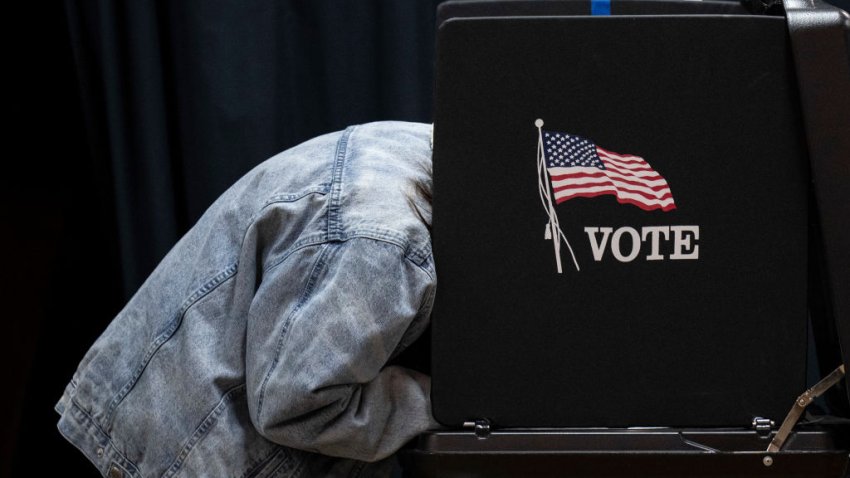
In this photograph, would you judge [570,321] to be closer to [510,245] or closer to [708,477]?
[510,245]

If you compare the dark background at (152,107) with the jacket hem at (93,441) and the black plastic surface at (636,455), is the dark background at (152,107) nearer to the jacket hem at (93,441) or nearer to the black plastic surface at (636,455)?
the jacket hem at (93,441)

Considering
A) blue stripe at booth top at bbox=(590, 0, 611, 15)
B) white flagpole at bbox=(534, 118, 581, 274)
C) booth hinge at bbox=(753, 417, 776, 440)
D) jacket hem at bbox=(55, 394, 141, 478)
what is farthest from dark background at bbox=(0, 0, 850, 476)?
booth hinge at bbox=(753, 417, 776, 440)

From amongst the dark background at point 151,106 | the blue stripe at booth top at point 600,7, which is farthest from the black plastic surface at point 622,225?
the dark background at point 151,106

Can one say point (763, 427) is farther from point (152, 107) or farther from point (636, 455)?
point (152, 107)

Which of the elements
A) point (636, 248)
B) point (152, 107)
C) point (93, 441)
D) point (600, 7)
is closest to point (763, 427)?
point (636, 248)

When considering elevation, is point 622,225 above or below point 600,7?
below

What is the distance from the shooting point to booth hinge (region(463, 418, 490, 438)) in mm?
915

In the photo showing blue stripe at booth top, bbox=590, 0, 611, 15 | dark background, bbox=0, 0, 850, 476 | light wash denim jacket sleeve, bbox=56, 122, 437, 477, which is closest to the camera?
light wash denim jacket sleeve, bbox=56, 122, 437, 477

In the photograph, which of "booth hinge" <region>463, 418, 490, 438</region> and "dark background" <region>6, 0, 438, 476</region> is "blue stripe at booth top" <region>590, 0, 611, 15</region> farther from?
"dark background" <region>6, 0, 438, 476</region>

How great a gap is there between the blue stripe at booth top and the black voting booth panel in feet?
0.28

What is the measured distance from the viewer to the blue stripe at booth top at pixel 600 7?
985mm

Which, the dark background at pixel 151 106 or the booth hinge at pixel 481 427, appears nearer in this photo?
the booth hinge at pixel 481 427

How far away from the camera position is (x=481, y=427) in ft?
3.00

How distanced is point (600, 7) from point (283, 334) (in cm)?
46
